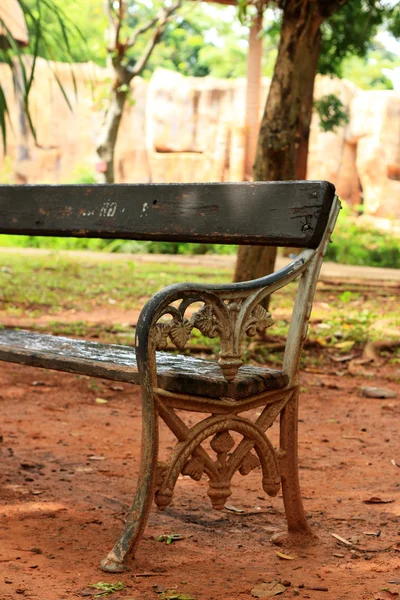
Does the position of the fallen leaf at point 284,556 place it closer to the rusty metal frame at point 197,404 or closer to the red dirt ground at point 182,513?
the red dirt ground at point 182,513

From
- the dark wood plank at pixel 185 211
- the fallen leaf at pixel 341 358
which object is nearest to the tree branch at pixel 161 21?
the fallen leaf at pixel 341 358

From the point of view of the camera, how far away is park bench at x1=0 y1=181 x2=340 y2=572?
2488mm

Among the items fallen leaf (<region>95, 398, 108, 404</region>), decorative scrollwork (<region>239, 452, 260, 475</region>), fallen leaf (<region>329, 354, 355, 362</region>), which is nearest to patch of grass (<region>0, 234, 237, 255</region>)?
fallen leaf (<region>329, 354, 355, 362</region>)

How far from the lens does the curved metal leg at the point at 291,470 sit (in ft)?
9.10

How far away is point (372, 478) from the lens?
3523 millimetres

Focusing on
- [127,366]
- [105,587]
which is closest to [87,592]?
[105,587]

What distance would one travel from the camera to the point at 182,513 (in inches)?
123

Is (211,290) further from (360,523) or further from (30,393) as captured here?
(30,393)

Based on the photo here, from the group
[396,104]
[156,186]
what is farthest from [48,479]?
[396,104]

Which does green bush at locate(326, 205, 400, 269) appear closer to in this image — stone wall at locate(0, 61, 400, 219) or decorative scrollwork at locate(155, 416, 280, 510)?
stone wall at locate(0, 61, 400, 219)

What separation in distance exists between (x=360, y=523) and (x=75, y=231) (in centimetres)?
152

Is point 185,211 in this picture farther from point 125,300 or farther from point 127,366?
point 125,300

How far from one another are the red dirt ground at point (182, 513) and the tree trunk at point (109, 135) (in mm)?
14074

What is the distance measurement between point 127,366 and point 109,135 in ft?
53.6
